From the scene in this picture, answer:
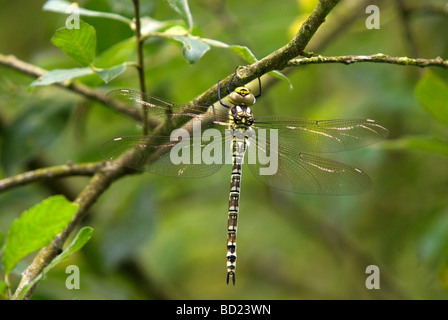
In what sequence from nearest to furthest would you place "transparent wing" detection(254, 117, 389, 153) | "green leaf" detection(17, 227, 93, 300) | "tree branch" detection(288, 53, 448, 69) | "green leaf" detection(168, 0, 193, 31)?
"tree branch" detection(288, 53, 448, 69), "green leaf" detection(17, 227, 93, 300), "green leaf" detection(168, 0, 193, 31), "transparent wing" detection(254, 117, 389, 153)

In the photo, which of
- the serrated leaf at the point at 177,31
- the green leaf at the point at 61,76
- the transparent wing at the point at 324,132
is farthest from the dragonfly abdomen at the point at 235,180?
the green leaf at the point at 61,76

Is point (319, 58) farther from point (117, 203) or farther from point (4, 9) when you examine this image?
point (4, 9)

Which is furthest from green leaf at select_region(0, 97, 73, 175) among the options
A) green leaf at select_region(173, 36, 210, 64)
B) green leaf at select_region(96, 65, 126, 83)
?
green leaf at select_region(173, 36, 210, 64)

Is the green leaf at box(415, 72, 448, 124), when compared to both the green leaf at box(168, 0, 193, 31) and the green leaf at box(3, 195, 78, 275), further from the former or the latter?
the green leaf at box(3, 195, 78, 275)

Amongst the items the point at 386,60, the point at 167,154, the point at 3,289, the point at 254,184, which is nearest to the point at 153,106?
the point at 167,154

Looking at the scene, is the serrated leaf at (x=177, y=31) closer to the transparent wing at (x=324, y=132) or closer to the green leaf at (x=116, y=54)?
the green leaf at (x=116, y=54)
